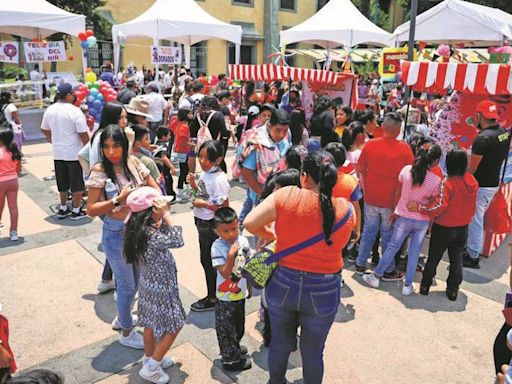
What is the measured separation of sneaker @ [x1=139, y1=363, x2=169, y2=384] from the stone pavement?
0.42 feet

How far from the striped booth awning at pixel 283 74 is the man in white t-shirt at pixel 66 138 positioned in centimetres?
400

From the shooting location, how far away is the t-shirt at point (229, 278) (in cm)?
289

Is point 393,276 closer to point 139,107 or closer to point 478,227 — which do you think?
point 478,227

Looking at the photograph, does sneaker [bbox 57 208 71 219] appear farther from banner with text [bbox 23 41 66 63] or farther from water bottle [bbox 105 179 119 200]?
banner with text [bbox 23 41 66 63]

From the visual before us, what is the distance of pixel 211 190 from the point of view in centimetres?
357

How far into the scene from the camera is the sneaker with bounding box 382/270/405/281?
455 cm

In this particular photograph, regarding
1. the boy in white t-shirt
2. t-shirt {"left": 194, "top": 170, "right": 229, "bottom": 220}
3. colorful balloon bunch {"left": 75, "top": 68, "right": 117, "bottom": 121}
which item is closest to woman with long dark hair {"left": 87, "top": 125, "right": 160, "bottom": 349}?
t-shirt {"left": 194, "top": 170, "right": 229, "bottom": 220}

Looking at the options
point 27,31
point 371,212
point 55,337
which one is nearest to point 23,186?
point 55,337

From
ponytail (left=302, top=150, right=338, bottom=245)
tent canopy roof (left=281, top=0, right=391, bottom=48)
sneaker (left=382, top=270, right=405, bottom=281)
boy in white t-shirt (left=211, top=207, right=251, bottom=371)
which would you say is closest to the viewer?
ponytail (left=302, top=150, right=338, bottom=245)

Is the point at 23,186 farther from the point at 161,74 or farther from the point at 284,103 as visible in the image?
the point at 161,74

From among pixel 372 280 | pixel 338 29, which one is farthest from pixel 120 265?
pixel 338 29

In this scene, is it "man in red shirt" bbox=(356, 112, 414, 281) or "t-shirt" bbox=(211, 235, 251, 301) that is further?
"man in red shirt" bbox=(356, 112, 414, 281)

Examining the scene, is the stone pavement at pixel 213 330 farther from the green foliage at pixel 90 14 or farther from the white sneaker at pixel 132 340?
the green foliage at pixel 90 14

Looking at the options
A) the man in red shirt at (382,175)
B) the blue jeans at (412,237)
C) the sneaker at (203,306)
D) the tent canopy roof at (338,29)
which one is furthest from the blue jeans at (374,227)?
the tent canopy roof at (338,29)
